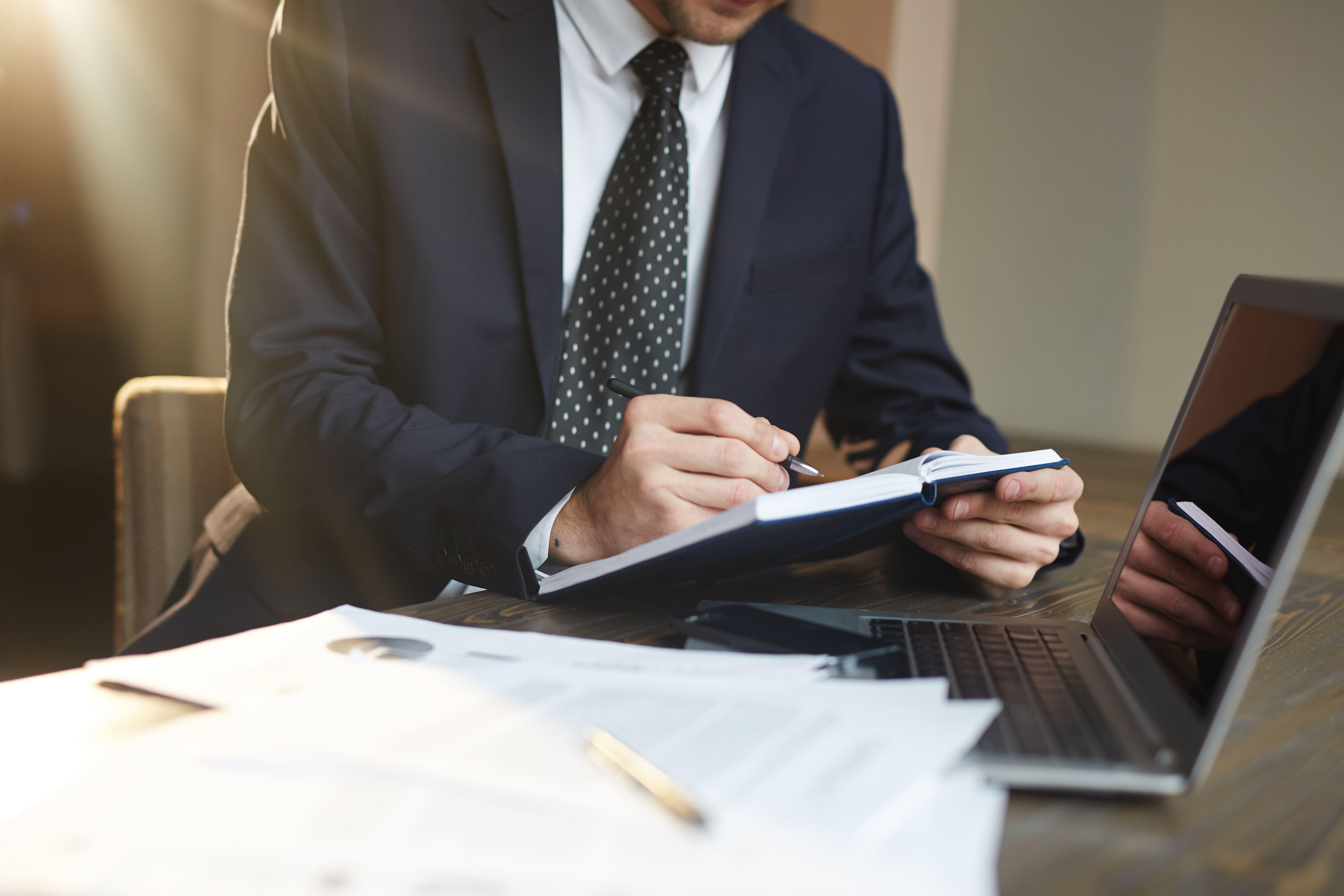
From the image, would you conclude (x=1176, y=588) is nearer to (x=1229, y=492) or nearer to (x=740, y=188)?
(x=1229, y=492)

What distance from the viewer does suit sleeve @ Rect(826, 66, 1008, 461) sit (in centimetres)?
133

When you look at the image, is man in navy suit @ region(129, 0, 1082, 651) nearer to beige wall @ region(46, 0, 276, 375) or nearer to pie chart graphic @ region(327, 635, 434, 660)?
pie chart graphic @ region(327, 635, 434, 660)

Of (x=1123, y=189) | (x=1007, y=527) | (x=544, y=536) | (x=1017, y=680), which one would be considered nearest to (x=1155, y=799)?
(x=1017, y=680)

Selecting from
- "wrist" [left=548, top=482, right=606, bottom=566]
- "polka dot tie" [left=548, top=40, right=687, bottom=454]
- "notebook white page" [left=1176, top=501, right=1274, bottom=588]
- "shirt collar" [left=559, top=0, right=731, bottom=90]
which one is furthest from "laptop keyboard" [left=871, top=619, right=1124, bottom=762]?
"shirt collar" [left=559, top=0, right=731, bottom=90]

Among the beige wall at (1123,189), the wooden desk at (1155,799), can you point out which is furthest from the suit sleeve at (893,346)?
the beige wall at (1123,189)

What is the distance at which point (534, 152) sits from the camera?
42.5 inches

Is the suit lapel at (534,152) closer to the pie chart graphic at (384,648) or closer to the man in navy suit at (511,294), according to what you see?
the man in navy suit at (511,294)

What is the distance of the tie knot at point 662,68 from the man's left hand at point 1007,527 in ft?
2.06

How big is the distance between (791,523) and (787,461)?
21cm

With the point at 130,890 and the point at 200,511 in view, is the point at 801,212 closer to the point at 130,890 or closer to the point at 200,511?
the point at 200,511

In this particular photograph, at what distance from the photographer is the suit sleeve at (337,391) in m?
0.79

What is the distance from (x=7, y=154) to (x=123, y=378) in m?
0.59

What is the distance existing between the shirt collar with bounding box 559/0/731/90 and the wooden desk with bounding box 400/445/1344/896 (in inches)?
26.2

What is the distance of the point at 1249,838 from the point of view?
1.35 feet
